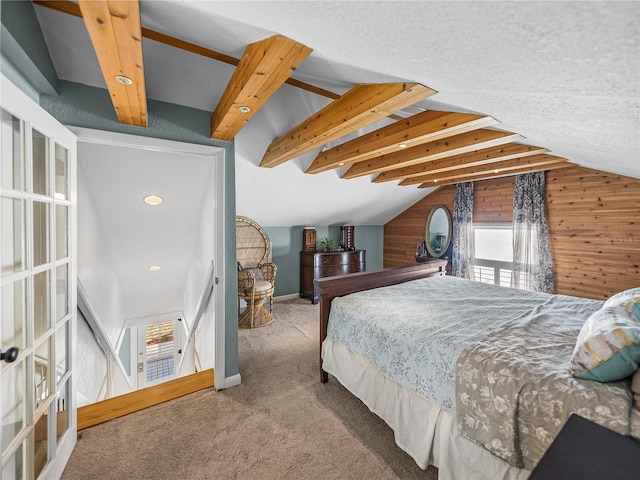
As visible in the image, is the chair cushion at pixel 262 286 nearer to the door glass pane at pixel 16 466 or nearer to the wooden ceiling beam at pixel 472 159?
the wooden ceiling beam at pixel 472 159

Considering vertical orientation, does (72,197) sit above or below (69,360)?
above

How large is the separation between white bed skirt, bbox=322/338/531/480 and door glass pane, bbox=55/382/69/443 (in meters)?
1.79

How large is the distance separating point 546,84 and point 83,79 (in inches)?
99.0

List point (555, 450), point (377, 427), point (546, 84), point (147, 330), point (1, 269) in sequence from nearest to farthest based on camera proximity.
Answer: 1. point (555, 450)
2. point (546, 84)
3. point (1, 269)
4. point (377, 427)
5. point (147, 330)

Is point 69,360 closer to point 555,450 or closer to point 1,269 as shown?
point 1,269

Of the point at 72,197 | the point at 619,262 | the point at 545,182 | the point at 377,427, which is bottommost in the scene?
the point at 377,427

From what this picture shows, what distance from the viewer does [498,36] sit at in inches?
26.8

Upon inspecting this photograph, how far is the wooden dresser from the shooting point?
198 inches

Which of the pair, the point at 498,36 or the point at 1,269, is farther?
the point at 1,269

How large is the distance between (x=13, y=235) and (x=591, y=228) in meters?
5.48

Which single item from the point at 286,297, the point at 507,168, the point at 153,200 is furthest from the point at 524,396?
the point at 286,297

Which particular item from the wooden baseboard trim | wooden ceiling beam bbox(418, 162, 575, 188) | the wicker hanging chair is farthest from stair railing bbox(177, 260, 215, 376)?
wooden ceiling beam bbox(418, 162, 575, 188)

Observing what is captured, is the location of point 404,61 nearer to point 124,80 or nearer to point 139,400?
point 124,80

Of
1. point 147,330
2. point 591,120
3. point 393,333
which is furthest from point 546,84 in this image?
point 147,330
